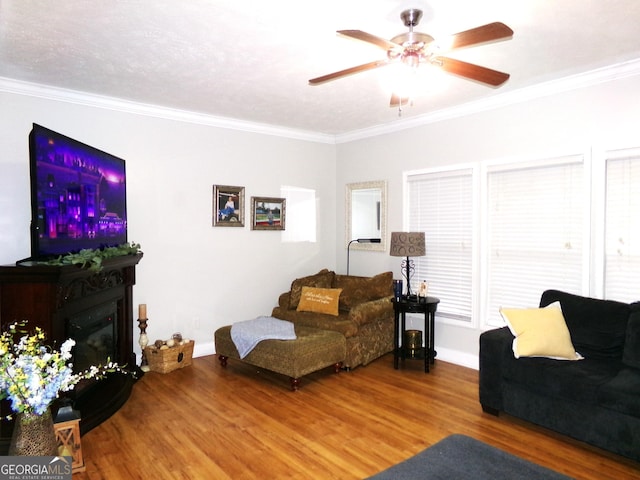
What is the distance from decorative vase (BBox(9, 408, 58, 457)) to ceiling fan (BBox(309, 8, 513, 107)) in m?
2.11

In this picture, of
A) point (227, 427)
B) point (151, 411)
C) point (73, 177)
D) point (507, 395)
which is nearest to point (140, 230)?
point (73, 177)

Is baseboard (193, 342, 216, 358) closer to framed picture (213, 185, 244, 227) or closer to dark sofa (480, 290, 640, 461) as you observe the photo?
framed picture (213, 185, 244, 227)

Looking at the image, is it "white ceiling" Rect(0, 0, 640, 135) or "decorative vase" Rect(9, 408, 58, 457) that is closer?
"decorative vase" Rect(9, 408, 58, 457)

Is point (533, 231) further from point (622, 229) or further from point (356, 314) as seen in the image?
point (356, 314)

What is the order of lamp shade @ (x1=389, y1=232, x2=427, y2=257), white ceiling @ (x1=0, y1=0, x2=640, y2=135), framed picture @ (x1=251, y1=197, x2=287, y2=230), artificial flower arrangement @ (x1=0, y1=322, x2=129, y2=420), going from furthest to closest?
framed picture @ (x1=251, y1=197, x2=287, y2=230) → lamp shade @ (x1=389, y1=232, x2=427, y2=257) → white ceiling @ (x1=0, y1=0, x2=640, y2=135) → artificial flower arrangement @ (x1=0, y1=322, x2=129, y2=420)

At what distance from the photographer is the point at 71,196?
3109 mm

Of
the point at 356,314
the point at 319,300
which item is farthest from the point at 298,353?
the point at 319,300

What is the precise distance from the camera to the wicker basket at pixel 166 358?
13.8 feet

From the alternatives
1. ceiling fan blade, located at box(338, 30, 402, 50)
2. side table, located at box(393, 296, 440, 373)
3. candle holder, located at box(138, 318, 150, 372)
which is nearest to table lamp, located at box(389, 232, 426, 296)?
side table, located at box(393, 296, 440, 373)

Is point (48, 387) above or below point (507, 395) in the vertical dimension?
above

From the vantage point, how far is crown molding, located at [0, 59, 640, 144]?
349cm

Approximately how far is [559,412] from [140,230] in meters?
3.93

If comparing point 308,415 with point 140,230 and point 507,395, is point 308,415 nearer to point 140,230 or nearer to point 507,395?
point 507,395

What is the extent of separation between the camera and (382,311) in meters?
4.59
